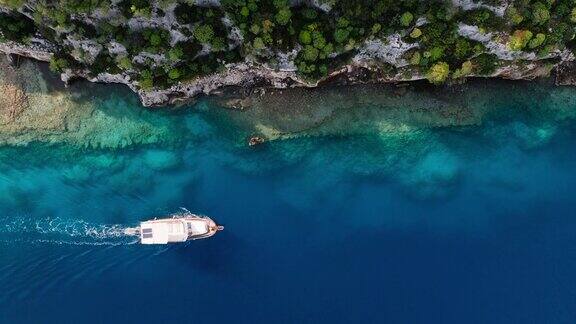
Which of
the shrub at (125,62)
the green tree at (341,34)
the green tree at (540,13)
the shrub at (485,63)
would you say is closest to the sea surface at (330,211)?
the shrub at (485,63)

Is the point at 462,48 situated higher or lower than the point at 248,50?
lower

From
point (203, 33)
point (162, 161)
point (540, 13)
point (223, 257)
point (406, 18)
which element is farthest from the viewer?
point (223, 257)

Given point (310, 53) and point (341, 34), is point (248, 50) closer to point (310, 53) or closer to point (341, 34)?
point (310, 53)

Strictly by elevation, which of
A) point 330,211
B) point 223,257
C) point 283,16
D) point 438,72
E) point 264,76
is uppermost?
point 283,16

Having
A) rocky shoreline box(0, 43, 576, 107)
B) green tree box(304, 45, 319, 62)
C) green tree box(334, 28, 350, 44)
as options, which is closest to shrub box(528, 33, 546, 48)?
rocky shoreline box(0, 43, 576, 107)

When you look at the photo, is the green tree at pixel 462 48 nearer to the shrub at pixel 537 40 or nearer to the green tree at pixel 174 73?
the shrub at pixel 537 40

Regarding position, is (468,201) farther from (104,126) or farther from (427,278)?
(104,126)

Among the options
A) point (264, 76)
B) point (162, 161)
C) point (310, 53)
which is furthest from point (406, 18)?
point (162, 161)

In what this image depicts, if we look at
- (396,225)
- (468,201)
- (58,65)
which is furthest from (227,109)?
(468,201)
